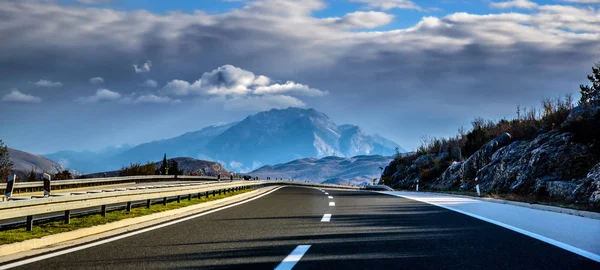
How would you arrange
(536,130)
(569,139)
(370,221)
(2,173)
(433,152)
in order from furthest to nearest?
(433,152), (2,173), (536,130), (569,139), (370,221)

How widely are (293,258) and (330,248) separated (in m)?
1.07

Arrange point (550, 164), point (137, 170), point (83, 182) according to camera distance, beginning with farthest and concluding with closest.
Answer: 1. point (137, 170)
2. point (83, 182)
3. point (550, 164)

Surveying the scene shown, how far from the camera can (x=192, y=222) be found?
12.8 m

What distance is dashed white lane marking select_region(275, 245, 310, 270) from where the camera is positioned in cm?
676

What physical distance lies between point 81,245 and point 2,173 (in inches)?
1336

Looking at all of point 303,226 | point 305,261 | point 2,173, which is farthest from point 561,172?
point 2,173

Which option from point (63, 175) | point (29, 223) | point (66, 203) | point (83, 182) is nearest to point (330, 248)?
point (29, 223)

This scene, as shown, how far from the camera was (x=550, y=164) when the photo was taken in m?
25.4

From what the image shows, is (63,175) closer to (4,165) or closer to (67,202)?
(4,165)

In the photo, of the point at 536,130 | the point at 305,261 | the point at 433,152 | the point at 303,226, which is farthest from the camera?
the point at 433,152

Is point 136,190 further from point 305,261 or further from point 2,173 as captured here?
point 2,173

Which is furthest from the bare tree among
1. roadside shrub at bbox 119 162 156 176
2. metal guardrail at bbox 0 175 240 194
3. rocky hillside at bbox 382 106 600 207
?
rocky hillside at bbox 382 106 600 207

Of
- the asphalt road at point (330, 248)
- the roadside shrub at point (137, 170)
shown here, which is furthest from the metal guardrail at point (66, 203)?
the roadside shrub at point (137, 170)

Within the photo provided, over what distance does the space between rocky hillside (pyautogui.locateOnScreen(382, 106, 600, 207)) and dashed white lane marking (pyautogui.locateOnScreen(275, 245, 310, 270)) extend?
11.7 meters
